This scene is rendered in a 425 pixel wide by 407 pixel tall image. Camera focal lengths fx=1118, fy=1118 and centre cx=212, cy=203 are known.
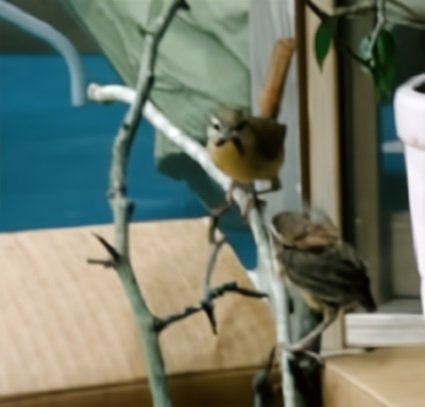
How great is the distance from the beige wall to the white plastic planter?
378 millimetres

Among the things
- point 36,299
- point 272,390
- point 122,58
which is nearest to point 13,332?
point 36,299

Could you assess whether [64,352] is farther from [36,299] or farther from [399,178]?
[399,178]

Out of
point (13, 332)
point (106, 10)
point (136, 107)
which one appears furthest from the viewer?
point (106, 10)

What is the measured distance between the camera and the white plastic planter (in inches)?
26.4

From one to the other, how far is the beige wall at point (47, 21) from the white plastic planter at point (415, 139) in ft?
1.24

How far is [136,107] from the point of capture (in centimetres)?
71

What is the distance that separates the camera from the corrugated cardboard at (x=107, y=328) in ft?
2.56

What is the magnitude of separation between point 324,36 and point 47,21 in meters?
0.32

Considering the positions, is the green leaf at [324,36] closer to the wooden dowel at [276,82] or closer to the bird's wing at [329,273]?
the wooden dowel at [276,82]

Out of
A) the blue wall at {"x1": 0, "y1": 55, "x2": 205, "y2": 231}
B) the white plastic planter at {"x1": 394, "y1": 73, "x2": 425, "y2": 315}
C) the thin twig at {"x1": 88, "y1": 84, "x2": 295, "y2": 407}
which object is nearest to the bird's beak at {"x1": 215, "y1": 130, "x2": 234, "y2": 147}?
the thin twig at {"x1": 88, "y1": 84, "x2": 295, "y2": 407}

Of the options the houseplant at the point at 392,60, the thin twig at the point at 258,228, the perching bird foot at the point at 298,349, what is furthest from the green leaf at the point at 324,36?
the perching bird foot at the point at 298,349

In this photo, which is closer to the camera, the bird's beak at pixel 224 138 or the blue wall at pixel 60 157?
the bird's beak at pixel 224 138

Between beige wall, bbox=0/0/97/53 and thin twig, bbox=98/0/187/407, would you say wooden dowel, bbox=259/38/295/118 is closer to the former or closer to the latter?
thin twig, bbox=98/0/187/407

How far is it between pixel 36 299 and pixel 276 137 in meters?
0.23
